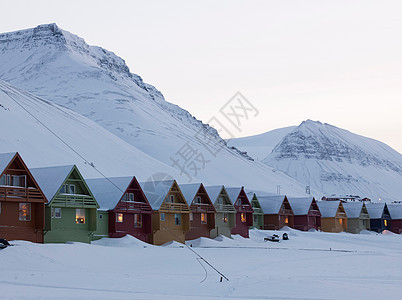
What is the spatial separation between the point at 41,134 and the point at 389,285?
107592 mm

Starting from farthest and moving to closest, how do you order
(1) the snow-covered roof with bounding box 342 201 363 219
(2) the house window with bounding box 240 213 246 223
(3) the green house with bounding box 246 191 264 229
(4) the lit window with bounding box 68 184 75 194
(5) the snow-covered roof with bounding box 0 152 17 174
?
(1) the snow-covered roof with bounding box 342 201 363 219, (3) the green house with bounding box 246 191 264 229, (2) the house window with bounding box 240 213 246 223, (4) the lit window with bounding box 68 184 75 194, (5) the snow-covered roof with bounding box 0 152 17 174

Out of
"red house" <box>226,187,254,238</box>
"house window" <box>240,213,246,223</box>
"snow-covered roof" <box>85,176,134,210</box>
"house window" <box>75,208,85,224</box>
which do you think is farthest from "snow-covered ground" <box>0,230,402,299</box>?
"house window" <box>240,213,246,223</box>

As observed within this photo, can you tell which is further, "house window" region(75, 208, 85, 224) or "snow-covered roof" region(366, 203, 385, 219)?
"snow-covered roof" region(366, 203, 385, 219)

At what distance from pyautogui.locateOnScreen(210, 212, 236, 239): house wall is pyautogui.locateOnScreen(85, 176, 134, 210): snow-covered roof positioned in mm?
17648

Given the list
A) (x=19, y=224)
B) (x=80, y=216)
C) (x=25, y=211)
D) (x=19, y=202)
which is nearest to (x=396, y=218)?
(x=80, y=216)

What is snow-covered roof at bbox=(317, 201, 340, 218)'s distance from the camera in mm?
105669

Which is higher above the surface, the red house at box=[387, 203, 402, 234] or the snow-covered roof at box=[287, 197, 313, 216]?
the snow-covered roof at box=[287, 197, 313, 216]

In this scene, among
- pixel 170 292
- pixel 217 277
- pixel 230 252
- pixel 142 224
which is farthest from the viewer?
pixel 142 224

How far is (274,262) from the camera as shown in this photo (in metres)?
47.0

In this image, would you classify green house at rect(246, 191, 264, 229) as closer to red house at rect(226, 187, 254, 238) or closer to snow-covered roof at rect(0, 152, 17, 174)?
red house at rect(226, 187, 254, 238)

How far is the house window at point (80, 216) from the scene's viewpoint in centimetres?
5094

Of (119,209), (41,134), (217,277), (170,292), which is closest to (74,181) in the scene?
(119,209)

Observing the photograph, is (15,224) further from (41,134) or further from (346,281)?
(41,134)

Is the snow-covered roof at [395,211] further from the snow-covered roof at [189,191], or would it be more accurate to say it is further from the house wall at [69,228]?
the house wall at [69,228]
